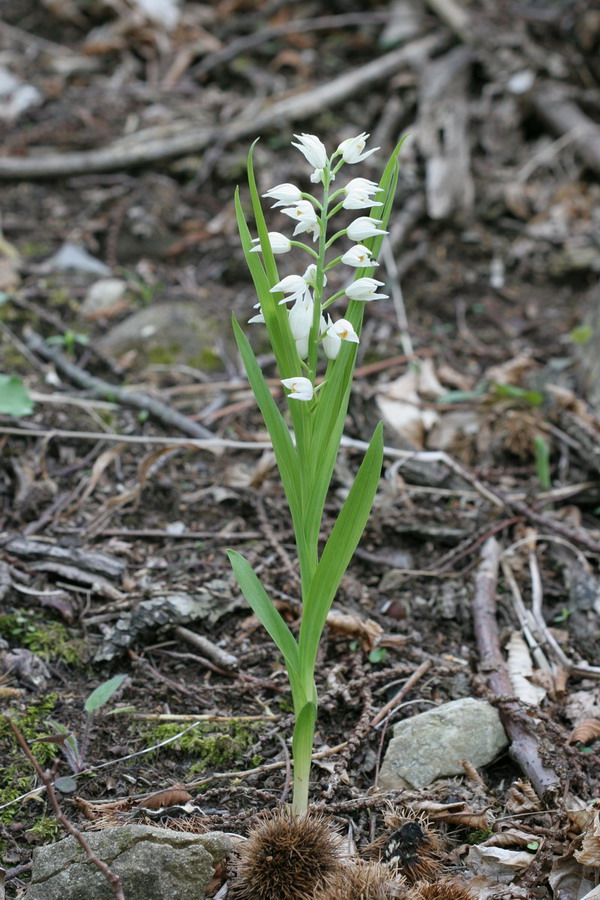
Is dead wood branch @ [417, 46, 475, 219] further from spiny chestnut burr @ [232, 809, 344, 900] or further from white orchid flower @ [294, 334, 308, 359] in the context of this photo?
spiny chestnut burr @ [232, 809, 344, 900]

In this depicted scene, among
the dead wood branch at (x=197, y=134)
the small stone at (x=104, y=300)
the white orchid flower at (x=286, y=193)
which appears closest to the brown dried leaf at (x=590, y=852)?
the white orchid flower at (x=286, y=193)

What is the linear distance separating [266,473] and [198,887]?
5.17 ft

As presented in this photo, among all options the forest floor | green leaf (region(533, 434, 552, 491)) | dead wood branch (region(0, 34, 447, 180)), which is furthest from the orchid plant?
dead wood branch (region(0, 34, 447, 180))

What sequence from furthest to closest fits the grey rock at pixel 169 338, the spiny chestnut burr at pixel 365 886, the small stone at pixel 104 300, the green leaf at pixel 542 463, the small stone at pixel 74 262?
the small stone at pixel 74 262 → the small stone at pixel 104 300 → the grey rock at pixel 169 338 → the green leaf at pixel 542 463 → the spiny chestnut burr at pixel 365 886

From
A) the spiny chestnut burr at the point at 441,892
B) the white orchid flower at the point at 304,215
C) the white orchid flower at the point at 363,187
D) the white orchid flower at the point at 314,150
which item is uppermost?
the white orchid flower at the point at 314,150

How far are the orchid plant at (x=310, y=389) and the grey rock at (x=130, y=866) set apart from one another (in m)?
0.27

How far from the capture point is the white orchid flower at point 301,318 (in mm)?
1602

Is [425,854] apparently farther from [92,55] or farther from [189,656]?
[92,55]

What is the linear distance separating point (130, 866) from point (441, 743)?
823mm

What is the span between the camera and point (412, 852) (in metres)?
1.61

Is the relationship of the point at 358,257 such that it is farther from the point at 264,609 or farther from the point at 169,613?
the point at 169,613

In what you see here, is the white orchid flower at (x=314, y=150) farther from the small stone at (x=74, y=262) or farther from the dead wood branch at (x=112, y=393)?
the small stone at (x=74, y=262)

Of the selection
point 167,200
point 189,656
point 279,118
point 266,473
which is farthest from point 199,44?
point 189,656

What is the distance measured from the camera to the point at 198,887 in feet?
4.99
